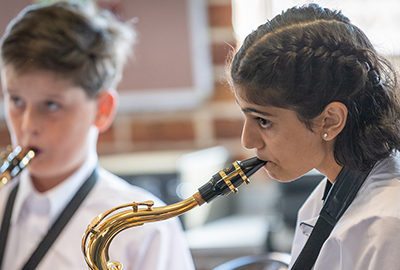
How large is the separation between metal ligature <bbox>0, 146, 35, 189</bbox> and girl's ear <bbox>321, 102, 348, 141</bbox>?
745mm

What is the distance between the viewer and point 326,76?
30.6 inches

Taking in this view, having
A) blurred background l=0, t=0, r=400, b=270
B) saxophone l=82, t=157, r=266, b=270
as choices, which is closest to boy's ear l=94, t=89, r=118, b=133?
saxophone l=82, t=157, r=266, b=270

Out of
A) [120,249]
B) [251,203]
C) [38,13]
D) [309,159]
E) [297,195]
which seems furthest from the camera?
[251,203]

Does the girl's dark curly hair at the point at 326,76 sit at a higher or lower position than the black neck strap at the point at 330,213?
higher

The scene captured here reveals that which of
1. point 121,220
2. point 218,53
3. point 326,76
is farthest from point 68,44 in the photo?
point 218,53

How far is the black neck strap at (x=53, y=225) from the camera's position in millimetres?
1136

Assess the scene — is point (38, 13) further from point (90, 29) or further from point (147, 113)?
point (147, 113)

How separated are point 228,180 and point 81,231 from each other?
1.66 ft

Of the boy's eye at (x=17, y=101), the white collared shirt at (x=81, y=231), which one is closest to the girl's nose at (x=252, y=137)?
the white collared shirt at (x=81, y=231)

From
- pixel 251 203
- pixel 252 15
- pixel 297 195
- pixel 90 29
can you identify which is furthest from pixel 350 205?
pixel 252 15

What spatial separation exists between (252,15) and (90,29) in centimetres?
183

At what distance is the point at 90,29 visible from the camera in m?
1.25

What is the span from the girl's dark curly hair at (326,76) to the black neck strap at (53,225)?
0.57 metres

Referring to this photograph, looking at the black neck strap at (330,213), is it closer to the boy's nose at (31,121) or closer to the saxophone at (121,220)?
the saxophone at (121,220)
